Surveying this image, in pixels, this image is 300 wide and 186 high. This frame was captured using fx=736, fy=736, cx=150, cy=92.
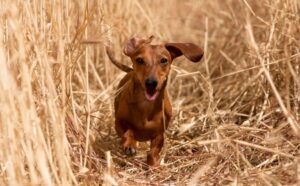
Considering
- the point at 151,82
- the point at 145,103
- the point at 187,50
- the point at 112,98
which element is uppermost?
the point at 187,50

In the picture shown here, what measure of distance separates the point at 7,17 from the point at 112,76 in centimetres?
210

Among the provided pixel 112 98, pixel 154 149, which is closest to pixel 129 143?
pixel 154 149

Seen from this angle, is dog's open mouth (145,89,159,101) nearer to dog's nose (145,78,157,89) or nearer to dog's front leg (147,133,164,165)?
dog's nose (145,78,157,89)

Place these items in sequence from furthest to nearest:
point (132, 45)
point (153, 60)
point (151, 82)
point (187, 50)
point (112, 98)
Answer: point (112, 98) → point (132, 45) → point (187, 50) → point (153, 60) → point (151, 82)

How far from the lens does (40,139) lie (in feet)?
10.3

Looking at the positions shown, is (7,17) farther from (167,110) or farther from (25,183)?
(167,110)

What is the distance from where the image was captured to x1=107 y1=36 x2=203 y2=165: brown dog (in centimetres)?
393

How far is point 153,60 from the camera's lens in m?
3.87

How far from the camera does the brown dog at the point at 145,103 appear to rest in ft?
12.9

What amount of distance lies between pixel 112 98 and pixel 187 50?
1028mm

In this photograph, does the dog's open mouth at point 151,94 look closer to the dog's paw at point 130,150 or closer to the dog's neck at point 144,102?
the dog's neck at point 144,102

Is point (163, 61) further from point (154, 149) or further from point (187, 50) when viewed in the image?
point (154, 149)

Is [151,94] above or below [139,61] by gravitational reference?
below

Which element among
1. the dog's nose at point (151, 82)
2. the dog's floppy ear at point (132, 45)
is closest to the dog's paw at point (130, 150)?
the dog's nose at point (151, 82)
